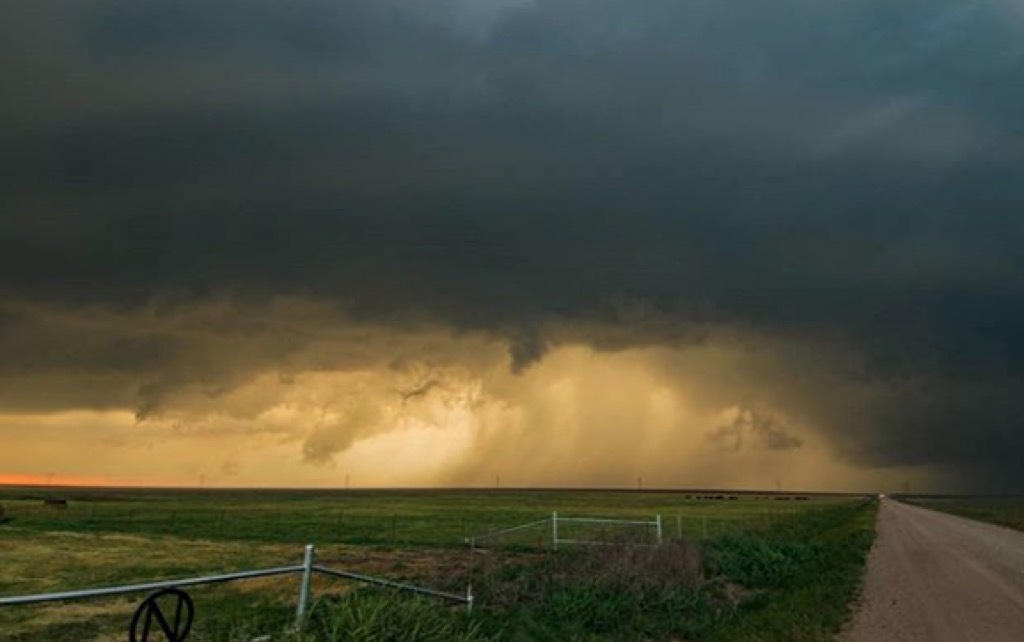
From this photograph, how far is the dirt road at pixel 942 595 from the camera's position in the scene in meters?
16.5

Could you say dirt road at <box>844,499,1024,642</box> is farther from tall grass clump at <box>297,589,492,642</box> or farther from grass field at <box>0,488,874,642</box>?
tall grass clump at <box>297,589,492,642</box>

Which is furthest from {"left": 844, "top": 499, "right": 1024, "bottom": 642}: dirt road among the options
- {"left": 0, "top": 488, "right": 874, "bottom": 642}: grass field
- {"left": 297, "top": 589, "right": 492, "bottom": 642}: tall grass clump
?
{"left": 297, "top": 589, "right": 492, "bottom": 642}: tall grass clump

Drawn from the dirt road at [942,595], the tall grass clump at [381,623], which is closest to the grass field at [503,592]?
the tall grass clump at [381,623]

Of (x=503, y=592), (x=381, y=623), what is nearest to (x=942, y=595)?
(x=503, y=592)

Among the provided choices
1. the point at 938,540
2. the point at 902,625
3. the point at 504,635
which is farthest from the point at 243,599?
the point at 938,540

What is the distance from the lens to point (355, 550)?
40625mm

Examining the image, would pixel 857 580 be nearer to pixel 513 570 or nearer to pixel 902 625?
pixel 902 625

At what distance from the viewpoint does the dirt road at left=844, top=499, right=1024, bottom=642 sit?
16469 mm

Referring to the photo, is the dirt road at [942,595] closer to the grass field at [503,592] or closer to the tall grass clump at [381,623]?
the grass field at [503,592]

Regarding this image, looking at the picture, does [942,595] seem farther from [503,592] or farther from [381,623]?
[381,623]

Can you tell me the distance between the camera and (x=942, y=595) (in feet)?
72.3

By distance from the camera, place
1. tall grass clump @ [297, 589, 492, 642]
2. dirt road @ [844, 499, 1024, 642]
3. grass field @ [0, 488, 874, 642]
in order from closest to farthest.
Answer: tall grass clump @ [297, 589, 492, 642]
grass field @ [0, 488, 874, 642]
dirt road @ [844, 499, 1024, 642]

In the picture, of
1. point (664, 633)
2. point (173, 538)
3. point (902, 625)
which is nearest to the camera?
point (664, 633)

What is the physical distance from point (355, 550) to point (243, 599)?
17.0 m
